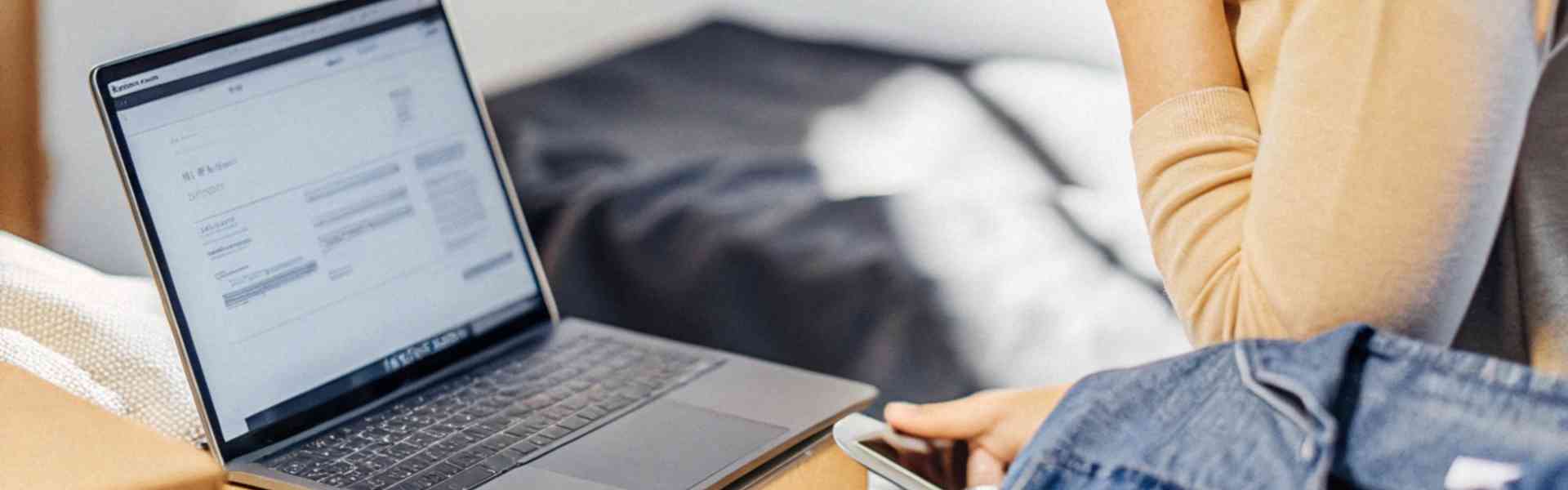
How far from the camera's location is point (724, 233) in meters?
1.25

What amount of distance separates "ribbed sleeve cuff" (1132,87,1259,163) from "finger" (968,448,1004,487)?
0.18m

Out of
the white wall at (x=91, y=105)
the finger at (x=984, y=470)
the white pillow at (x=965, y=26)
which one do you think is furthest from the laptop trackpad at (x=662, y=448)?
the white pillow at (x=965, y=26)

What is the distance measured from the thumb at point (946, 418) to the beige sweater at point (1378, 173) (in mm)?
128

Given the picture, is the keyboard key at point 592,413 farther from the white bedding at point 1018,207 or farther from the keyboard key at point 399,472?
the white bedding at point 1018,207

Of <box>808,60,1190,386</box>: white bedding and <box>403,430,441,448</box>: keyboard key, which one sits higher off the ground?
<box>403,430,441,448</box>: keyboard key

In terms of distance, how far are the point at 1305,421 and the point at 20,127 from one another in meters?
0.91

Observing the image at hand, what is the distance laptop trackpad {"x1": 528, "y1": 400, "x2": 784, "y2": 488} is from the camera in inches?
29.4

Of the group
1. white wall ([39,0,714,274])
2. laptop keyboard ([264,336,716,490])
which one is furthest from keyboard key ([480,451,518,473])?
white wall ([39,0,714,274])

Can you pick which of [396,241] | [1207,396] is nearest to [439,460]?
[396,241]

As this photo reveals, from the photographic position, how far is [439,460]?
0.76m

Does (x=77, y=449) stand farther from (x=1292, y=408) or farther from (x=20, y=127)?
(x=1292, y=408)

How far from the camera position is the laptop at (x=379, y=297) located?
0.76m

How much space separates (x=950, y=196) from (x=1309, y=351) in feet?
2.29

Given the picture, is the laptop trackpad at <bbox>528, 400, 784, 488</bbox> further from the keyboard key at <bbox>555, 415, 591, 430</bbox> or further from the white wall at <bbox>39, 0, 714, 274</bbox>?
the white wall at <bbox>39, 0, 714, 274</bbox>
